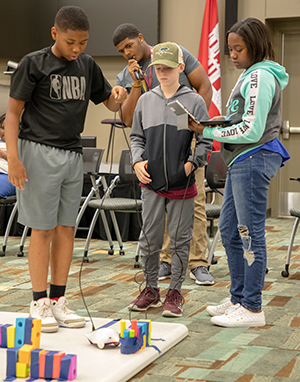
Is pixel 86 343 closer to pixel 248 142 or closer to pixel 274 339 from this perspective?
pixel 274 339

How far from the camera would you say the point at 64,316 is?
7.31 ft

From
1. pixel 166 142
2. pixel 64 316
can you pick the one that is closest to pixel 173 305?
pixel 64 316

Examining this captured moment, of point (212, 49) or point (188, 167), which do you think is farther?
point (212, 49)

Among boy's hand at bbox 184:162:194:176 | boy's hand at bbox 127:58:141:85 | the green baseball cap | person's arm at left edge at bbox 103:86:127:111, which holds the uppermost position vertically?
the green baseball cap

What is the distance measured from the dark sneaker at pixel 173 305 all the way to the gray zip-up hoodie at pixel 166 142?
1.69 ft

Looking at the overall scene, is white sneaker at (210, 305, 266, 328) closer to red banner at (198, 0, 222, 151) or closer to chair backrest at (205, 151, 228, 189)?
chair backrest at (205, 151, 228, 189)

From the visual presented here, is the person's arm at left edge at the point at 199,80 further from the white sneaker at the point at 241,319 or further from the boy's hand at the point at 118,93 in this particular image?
the white sneaker at the point at 241,319

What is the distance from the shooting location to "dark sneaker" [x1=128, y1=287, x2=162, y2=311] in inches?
99.7

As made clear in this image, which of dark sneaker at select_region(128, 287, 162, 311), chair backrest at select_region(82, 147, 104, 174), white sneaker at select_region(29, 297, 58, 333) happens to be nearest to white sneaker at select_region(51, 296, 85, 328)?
white sneaker at select_region(29, 297, 58, 333)

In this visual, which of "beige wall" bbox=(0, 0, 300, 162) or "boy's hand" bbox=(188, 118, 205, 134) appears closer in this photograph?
"boy's hand" bbox=(188, 118, 205, 134)

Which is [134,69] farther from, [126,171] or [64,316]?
[126,171]

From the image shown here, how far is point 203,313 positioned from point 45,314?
2.57ft

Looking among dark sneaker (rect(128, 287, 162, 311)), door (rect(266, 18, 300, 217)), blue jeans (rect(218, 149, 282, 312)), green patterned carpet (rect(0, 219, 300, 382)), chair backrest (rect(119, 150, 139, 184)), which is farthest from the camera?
door (rect(266, 18, 300, 217))

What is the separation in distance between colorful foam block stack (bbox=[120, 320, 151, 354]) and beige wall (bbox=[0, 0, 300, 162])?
15.1ft
